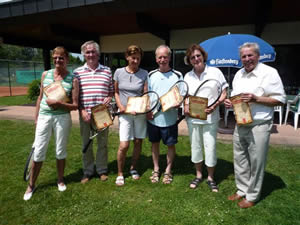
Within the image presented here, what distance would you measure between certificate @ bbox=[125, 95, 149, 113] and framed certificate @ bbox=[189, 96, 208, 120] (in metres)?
0.56

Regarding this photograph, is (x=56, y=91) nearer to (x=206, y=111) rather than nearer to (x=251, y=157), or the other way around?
(x=206, y=111)

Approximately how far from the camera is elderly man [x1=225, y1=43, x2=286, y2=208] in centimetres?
217

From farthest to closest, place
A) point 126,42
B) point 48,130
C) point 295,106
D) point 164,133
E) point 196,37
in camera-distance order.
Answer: point 126,42 → point 196,37 → point 295,106 → point 164,133 → point 48,130

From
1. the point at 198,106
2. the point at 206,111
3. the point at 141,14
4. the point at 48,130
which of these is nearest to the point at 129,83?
the point at 198,106

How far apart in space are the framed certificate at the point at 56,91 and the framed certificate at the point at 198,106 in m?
1.51

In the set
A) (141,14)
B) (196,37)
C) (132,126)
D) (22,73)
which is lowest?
(132,126)

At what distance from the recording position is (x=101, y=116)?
2.69m

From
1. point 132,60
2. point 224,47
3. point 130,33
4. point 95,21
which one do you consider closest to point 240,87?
point 132,60

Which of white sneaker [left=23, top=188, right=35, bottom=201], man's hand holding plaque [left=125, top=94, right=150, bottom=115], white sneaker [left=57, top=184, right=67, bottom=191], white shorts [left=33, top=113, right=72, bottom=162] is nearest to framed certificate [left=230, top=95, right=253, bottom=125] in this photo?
man's hand holding plaque [left=125, top=94, right=150, bottom=115]

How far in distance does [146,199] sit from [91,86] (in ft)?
5.29

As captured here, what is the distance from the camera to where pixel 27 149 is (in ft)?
14.5

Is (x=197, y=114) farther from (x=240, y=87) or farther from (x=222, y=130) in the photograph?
(x=222, y=130)

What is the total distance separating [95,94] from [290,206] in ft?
8.99

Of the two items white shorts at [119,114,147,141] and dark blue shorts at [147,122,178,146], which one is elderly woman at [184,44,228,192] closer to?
dark blue shorts at [147,122,178,146]
